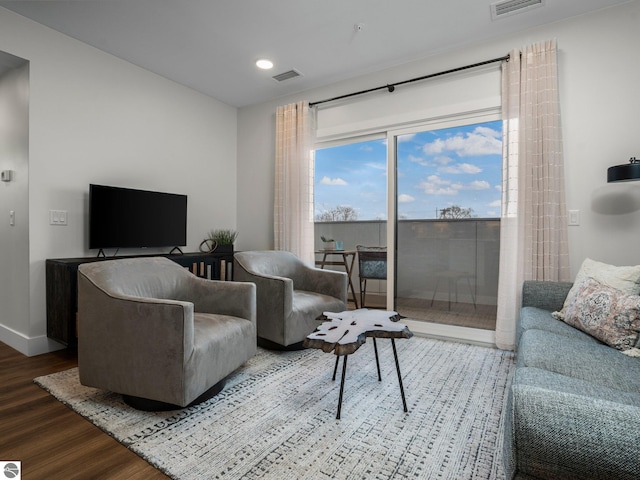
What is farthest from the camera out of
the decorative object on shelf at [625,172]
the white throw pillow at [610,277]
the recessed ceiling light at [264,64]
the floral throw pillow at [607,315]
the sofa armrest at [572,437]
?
the recessed ceiling light at [264,64]

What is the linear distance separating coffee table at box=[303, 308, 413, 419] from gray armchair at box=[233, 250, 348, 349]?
0.63 metres

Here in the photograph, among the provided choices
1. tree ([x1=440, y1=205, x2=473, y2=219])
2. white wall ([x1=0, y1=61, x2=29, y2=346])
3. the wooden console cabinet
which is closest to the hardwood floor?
the wooden console cabinet

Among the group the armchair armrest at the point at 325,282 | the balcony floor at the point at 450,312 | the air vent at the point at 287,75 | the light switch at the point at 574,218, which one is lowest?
the balcony floor at the point at 450,312

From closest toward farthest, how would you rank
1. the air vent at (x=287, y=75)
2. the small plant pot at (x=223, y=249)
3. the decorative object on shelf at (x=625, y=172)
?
1. the decorative object on shelf at (x=625, y=172)
2. the air vent at (x=287, y=75)
3. the small plant pot at (x=223, y=249)

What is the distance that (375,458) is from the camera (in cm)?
152

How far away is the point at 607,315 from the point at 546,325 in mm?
310

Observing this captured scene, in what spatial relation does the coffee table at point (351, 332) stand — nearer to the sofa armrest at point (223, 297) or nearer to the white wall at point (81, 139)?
the sofa armrest at point (223, 297)

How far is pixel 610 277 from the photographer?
210cm

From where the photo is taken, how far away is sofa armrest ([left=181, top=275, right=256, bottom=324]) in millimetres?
2354

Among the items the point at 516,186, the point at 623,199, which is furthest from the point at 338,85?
the point at 623,199

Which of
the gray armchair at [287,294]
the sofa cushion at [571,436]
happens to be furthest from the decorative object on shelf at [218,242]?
the sofa cushion at [571,436]

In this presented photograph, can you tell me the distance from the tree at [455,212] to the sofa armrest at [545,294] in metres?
0.95

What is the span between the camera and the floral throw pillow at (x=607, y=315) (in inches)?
67.5

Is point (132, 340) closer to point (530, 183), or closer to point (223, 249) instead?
point (223, 249)
